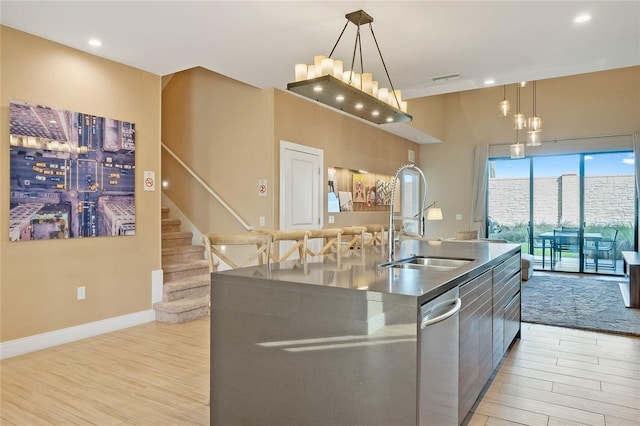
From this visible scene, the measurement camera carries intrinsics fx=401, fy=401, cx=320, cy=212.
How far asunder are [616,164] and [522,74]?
5.05 meters

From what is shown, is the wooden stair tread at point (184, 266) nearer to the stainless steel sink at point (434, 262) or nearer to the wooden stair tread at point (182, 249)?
the wooden stair tread at point (182, 249)

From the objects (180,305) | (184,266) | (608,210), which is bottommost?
(180,305)

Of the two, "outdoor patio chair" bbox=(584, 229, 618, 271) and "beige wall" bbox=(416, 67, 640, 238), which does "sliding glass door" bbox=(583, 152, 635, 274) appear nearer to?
"outdoor patio chair" bbox=(584, 229, 618, 271)

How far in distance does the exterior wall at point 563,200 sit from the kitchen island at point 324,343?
776 centimetres

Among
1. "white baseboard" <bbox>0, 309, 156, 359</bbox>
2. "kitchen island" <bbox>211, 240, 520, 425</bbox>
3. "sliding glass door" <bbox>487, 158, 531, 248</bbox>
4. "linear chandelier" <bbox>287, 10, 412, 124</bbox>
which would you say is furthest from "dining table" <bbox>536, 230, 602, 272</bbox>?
"white baseboard" <bbox>0, 309, 156, 359</bbox>

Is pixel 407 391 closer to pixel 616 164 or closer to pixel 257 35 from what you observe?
pixel 257 35

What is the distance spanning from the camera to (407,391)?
146 centimetres

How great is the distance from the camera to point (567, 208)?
28.1 feet

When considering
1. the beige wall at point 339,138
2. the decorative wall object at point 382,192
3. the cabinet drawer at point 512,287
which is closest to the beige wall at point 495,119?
the beige wall at point 339,138

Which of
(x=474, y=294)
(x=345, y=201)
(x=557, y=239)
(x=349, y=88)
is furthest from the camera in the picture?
(x=557, y=239)

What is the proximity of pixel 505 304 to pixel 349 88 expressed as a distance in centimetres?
203

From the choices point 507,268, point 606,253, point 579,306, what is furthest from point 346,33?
point 606,253

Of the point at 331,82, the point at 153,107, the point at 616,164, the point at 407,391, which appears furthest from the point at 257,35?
the point at 616,164

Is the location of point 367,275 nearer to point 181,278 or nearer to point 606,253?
point 181,278
